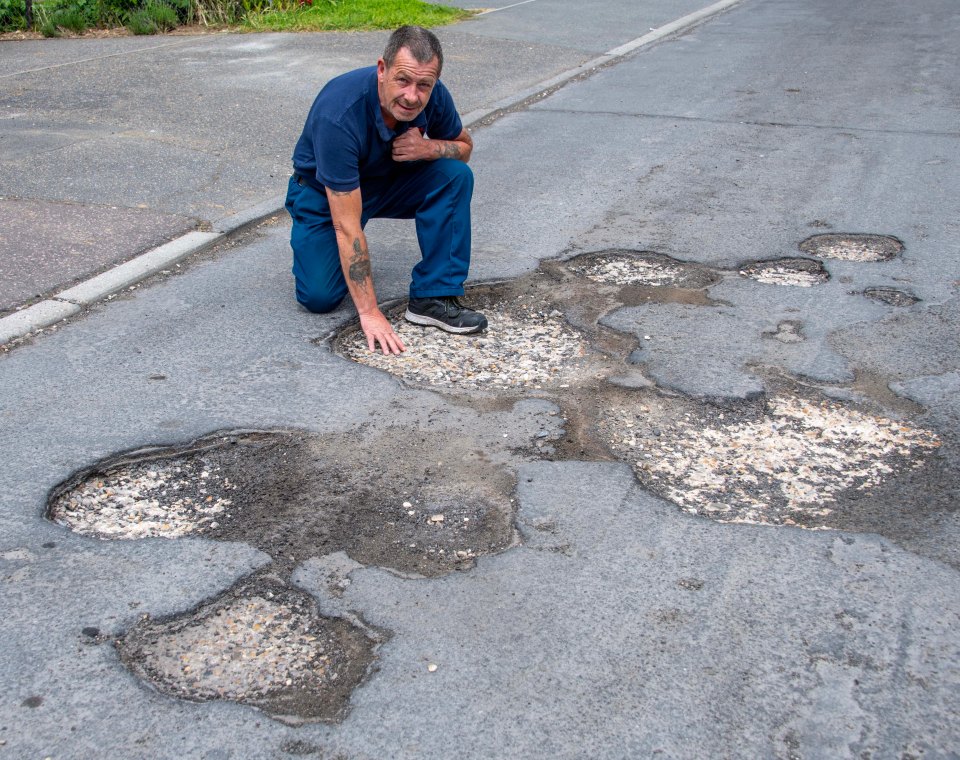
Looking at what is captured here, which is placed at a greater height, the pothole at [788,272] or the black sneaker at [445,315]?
the black sneaker at [445,315]

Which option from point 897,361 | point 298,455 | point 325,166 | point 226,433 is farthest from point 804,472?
point 325,166

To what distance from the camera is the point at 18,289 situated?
15.9 ft

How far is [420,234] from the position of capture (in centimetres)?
465

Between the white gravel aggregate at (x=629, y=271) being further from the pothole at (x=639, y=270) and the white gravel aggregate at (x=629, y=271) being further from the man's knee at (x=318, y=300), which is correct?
the man's knee at (x=318, y=300)

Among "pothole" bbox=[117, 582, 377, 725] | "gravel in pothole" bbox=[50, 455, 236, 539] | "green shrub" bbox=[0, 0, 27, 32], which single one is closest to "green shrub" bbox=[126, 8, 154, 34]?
"green shrub" bbox=[0, 0, 27, 32]

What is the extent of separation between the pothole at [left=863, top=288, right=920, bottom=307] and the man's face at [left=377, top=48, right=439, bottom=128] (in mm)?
2391

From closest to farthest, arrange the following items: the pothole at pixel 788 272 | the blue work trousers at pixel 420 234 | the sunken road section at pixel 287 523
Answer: the sunken road section at pixel 287 523 < the blue work trousers at pixel 420 234 < the pothole at pixel 788 272

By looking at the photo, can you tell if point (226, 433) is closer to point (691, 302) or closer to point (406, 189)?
point (406, 189)

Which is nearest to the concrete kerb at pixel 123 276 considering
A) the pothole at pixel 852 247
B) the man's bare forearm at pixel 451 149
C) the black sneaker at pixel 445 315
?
the black sneaker at pixel 445 315

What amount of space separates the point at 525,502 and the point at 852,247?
324cm

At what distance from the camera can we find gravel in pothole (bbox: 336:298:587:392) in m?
4.05

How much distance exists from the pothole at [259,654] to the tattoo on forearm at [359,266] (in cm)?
188

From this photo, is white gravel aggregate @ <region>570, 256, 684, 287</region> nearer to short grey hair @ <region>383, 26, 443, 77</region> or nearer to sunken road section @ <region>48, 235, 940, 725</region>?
sunken road section @ <region>48, 235, 940, 725</region>

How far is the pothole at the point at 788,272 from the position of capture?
5.09 metres
